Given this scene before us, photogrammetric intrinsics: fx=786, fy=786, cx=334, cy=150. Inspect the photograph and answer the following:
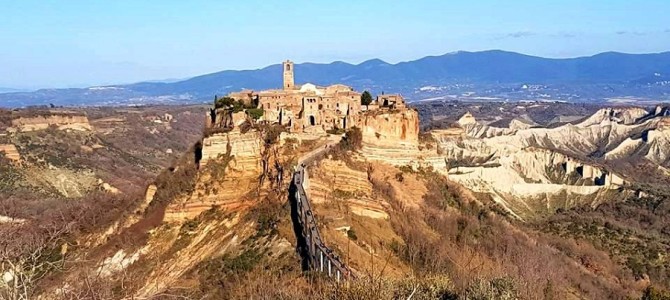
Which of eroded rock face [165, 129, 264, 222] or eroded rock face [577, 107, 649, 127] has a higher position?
eroded rock face [165, 129, 264, 222]

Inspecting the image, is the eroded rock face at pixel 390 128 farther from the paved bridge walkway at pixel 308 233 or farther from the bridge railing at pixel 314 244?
the bridge railing at pixel 314 244

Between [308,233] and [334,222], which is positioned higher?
[308,233]

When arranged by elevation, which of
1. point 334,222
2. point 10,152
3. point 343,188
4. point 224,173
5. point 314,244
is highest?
point 224,173

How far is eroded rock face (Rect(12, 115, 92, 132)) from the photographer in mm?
94500

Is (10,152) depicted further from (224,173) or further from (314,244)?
(314,244)

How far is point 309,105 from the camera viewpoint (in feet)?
135

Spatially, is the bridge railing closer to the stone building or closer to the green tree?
the stone building

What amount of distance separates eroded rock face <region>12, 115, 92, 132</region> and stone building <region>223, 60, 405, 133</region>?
5824 centimetres

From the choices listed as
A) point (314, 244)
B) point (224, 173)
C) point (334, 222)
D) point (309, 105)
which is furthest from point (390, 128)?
point (314, 244)

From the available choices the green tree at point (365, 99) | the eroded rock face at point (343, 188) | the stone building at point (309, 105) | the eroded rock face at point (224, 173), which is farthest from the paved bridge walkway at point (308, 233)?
the green tree at point (365, 99)

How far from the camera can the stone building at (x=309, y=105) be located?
40188 millimetres

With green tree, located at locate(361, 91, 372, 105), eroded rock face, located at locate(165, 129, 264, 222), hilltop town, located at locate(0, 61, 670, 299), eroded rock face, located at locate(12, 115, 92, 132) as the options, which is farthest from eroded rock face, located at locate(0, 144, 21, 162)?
eroded rock face, located at locate(165, 129, 264, 222)

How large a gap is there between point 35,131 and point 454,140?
1974 inches

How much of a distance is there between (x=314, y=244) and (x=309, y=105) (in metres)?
16.4
